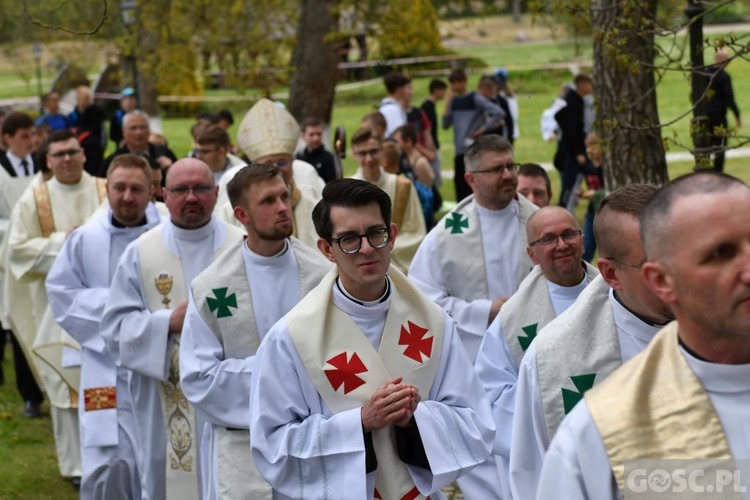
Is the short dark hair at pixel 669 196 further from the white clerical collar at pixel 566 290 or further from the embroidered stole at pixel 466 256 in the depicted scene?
the embroidered stole at pixel 466 256

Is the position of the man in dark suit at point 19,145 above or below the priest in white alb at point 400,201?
above

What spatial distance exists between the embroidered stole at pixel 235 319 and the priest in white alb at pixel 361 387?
111 cm

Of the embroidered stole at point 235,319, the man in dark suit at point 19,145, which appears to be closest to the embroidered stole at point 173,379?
the embroidered stole at point 235,319

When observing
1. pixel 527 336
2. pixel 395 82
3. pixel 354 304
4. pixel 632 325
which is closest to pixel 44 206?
pixel 527 336

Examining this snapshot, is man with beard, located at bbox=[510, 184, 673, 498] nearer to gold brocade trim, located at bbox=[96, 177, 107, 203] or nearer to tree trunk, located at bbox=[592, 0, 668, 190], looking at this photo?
tree trunk, located at bbox=[592, 0, 668, 190]

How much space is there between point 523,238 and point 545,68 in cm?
3128

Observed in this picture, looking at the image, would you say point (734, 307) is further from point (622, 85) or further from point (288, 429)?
point (622, 85)

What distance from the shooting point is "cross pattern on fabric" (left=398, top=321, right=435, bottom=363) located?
4.71m

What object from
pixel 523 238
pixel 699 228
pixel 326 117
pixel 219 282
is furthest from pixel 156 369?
pixel 326 117

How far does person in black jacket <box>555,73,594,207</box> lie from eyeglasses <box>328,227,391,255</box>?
38.3 feet

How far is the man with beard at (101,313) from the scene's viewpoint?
24.1 feet

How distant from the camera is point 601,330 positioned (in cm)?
455

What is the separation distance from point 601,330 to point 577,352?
118mm

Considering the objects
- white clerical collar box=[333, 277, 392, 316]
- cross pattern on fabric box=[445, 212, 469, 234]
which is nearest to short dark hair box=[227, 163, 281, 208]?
white clerical collar box=[333, 277, 392, 316]
